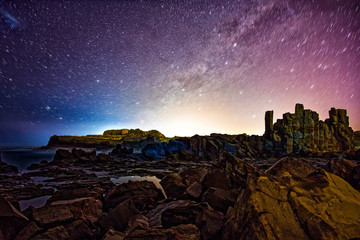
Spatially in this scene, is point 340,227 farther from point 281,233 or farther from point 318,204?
point 281,233

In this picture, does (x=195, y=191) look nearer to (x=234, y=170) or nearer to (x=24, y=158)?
(x=234, y=170)

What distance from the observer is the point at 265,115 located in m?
68.2

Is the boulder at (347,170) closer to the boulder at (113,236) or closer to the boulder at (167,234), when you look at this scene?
the boulder at (167,234)

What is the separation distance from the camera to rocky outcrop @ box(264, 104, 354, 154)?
55.8m

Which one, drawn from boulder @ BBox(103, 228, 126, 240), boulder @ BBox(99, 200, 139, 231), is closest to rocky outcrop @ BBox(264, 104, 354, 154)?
boulder @ BBox(99, 200, 139, 231)

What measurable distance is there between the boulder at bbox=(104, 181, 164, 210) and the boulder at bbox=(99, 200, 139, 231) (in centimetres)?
115

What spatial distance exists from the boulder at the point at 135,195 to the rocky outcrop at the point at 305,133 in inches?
2129

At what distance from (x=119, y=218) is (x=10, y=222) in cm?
229

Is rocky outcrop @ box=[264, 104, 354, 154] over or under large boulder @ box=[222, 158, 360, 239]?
over

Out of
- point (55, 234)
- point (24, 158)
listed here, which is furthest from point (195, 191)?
point (24, 158)

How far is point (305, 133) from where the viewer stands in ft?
192

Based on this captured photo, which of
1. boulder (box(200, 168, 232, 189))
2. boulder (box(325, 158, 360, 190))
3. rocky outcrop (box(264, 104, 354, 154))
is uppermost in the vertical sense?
rocky outcrop (box(264, 104, 354, 154))

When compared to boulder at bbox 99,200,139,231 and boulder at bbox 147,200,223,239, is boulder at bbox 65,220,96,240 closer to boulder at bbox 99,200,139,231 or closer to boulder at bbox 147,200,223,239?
boulder at bbox 99,200,139,231

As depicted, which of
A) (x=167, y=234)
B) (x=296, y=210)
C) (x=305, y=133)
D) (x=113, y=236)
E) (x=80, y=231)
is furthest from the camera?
(x=305, y=133)
